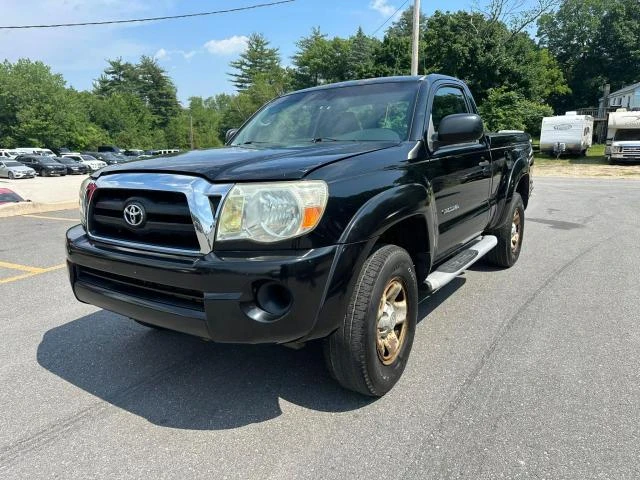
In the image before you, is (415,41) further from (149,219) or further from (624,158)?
(149,219)

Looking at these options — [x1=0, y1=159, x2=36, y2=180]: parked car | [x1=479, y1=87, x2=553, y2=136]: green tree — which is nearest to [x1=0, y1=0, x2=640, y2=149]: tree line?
[x1=479, y1=87, x2=553, y2=136]: green tree

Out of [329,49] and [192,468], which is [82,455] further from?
[329,49]

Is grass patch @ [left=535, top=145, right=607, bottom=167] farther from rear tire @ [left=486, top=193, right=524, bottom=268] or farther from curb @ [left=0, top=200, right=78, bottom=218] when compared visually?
curb @ [left=0, top=200, right=78, bottom=218]

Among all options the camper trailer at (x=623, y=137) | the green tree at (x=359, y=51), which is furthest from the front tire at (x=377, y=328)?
the green tree at (x=359, y=51)

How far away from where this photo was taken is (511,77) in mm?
33250

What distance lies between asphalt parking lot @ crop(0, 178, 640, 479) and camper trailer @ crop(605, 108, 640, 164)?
24.2 m

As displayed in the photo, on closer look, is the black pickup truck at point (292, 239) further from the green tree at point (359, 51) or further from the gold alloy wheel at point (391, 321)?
the green tree at point (359, 51)

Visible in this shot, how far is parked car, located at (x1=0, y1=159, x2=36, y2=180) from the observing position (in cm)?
3338

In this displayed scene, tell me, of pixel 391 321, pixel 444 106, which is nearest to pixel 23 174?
pixel 444 106

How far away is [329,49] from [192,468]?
64349mm

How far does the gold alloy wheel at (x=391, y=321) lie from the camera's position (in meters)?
2.77

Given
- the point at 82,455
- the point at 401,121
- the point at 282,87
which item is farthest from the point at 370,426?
the point at 282,87

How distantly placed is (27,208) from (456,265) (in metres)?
11.4

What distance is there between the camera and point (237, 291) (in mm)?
2248
